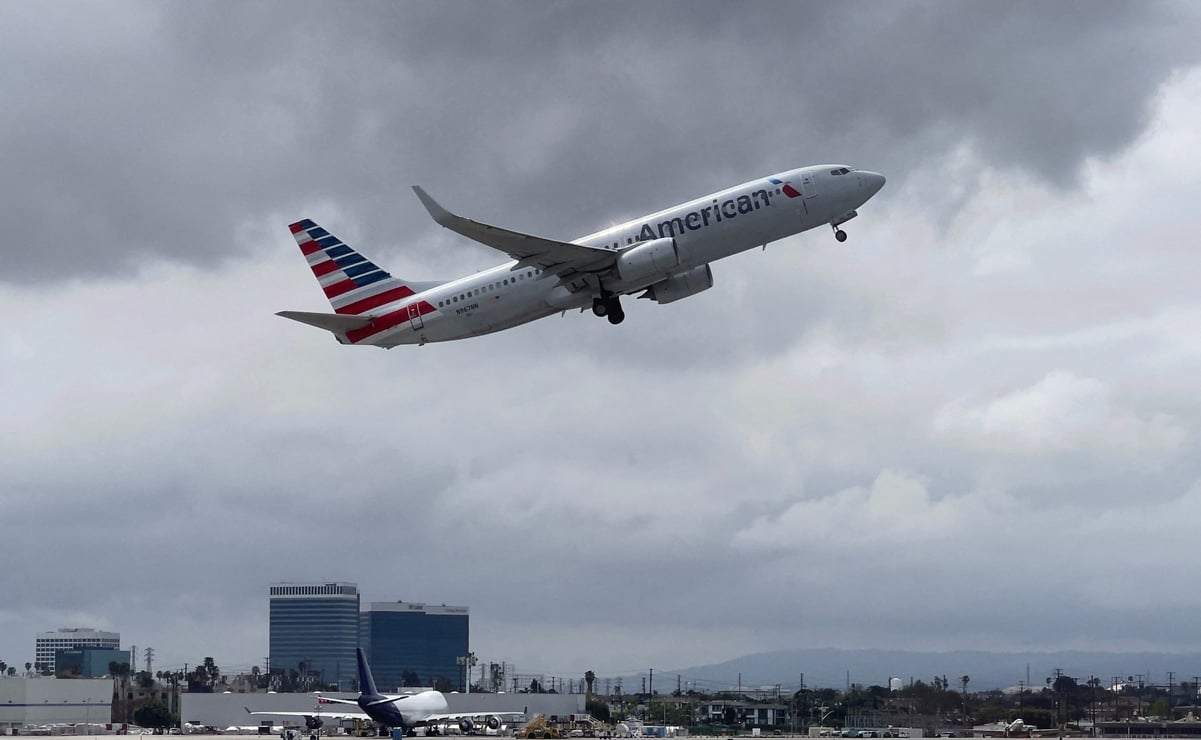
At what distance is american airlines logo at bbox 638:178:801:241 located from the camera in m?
76.8

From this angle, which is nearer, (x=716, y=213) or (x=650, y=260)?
(x=716, y=213)

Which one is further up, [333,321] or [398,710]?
[333,321]

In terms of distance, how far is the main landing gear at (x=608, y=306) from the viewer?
81.0 meters

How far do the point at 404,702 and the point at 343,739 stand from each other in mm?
6257

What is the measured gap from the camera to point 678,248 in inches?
3066

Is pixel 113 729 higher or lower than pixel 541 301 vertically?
lower

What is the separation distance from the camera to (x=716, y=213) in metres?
77.5

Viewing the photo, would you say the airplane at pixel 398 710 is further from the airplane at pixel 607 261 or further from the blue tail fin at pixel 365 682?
the airplane at pixel 607 261

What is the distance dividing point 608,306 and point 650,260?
4594 millimetres

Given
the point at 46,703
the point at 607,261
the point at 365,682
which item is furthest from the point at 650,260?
the point at 46,703

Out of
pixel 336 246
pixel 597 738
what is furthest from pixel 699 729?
pixel 336 246

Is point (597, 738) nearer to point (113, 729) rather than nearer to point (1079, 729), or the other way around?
point (1079, 729)

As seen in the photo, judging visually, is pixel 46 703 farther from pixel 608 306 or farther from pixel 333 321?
pixel 608 306

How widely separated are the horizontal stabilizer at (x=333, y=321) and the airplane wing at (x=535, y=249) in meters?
9.96
